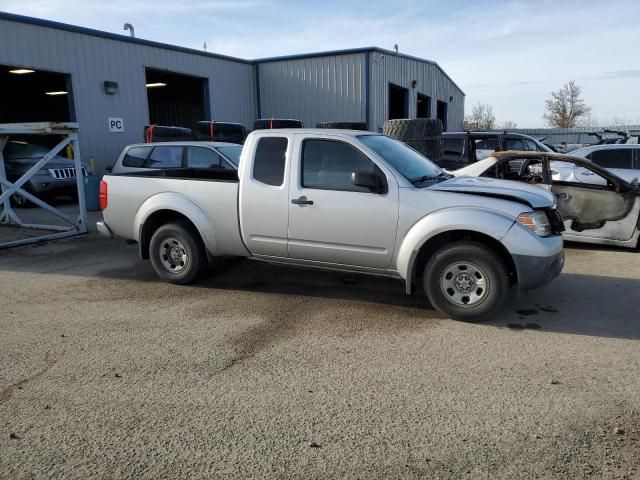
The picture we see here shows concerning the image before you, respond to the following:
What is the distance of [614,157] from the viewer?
32.7ft

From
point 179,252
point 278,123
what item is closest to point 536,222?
point 179,252

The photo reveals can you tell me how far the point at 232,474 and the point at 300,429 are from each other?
1.74ft

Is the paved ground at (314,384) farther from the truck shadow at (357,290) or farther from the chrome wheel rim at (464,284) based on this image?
the chrome wheel rim at (464,284)

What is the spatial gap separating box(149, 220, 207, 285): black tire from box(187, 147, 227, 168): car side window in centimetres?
378

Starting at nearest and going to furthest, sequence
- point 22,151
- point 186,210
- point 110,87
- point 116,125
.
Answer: point 186,210
point 22,151
point 110,87
point 116,125

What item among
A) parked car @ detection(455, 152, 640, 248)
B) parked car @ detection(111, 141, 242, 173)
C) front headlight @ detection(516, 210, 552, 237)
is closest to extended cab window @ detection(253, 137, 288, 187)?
front headlight @ detection(516, 210, 552, 237)

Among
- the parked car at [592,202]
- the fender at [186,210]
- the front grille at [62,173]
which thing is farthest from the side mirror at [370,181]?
the front grille at [62,173]

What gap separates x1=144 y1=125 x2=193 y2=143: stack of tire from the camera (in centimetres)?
1327

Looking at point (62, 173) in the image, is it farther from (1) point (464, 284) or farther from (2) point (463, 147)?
(1) point (464, 284)

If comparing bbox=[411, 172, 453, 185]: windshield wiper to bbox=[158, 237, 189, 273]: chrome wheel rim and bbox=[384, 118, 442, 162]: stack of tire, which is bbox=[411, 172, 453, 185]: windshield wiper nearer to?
bbox=[158, 237, 189, 273]: chrome wheel rim

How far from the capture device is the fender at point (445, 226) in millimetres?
4527

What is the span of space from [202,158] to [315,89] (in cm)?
1056

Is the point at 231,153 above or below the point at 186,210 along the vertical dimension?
above

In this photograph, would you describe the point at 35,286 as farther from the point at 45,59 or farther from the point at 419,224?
the point at 45,59
